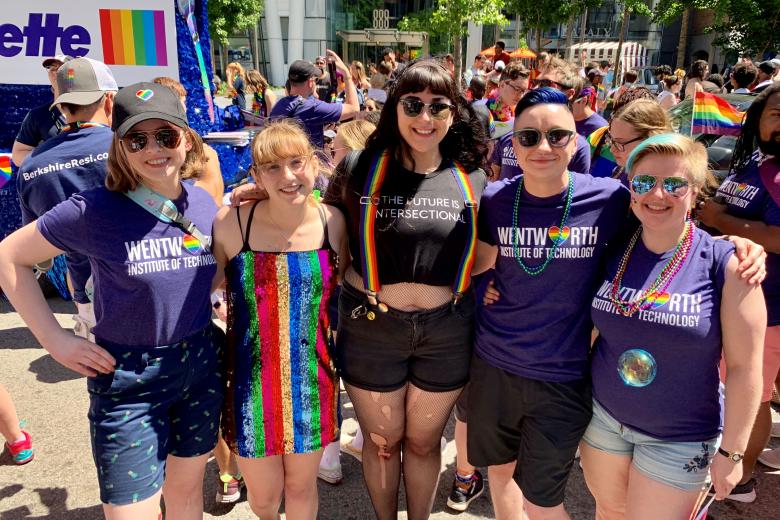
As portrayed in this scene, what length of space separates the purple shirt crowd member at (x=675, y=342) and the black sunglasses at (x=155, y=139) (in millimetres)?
1569

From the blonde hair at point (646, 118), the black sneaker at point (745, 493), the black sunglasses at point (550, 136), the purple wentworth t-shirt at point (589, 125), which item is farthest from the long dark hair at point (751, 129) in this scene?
the black sneaker at point (745, 493)

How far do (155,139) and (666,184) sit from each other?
1.70 metres

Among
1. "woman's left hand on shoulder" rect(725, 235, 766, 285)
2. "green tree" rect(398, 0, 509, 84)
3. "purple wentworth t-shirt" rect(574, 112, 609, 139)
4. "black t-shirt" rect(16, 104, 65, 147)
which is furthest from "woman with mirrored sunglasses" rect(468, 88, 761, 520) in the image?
"green tree" rect(398, 0, 509, 84)

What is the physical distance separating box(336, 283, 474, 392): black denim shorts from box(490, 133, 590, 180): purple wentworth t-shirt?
1316mm

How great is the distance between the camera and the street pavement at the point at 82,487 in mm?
2732

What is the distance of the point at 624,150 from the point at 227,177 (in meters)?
4.00

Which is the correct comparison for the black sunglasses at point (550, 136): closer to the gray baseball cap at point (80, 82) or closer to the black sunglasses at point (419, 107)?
the black sunglasses at point (419, 107)

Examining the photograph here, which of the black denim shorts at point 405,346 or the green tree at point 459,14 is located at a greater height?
the green tree at point 459,14

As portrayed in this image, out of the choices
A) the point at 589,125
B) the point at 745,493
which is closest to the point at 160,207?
the point at 745,493

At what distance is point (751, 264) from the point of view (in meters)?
1.66

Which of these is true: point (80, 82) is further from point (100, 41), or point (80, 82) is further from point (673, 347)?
point (673, 347)

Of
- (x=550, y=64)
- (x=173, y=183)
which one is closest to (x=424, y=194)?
(x=173, y=183)

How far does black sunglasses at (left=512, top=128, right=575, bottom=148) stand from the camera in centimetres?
190

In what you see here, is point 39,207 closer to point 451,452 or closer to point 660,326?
point 451,452
